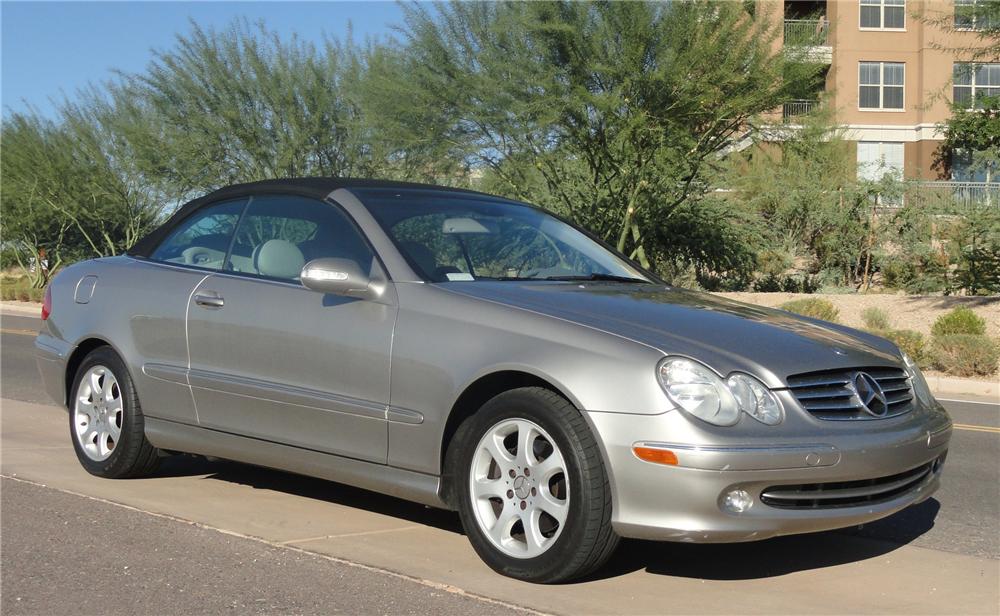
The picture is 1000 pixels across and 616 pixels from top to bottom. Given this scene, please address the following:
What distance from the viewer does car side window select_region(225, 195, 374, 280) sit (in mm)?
5785

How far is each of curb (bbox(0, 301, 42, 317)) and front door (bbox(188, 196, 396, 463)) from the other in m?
25.5

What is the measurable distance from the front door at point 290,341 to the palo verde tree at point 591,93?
42.9 feet

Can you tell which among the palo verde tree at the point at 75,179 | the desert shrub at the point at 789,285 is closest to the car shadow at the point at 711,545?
the desert shrub at the point at 789,285

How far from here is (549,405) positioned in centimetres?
464

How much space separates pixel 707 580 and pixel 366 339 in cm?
181

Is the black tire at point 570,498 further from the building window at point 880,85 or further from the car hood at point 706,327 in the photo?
the building window at point 880,85

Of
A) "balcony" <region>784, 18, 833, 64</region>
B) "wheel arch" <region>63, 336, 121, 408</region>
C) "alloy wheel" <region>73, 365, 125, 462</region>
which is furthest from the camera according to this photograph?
"balcony" <region>784, 18, 833, 64</region>

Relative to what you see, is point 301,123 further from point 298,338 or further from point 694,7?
point 298,338

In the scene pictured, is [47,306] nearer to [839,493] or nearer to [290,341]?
[290,341]

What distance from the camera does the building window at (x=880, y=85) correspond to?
49188 mm

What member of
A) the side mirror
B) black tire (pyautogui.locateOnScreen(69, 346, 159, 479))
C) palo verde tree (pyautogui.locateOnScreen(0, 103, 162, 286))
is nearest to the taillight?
black tire (pyautogui.locateOnScreen(69, 346, 159, 479))

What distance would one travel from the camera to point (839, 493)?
4.66 meters

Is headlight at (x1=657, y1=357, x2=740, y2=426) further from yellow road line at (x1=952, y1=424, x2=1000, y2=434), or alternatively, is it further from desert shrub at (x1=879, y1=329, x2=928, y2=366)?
desert shrub at (x1=879, y1=329, x2=928, y2=366)

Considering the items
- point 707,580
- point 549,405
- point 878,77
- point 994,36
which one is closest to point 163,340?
point 549,405
